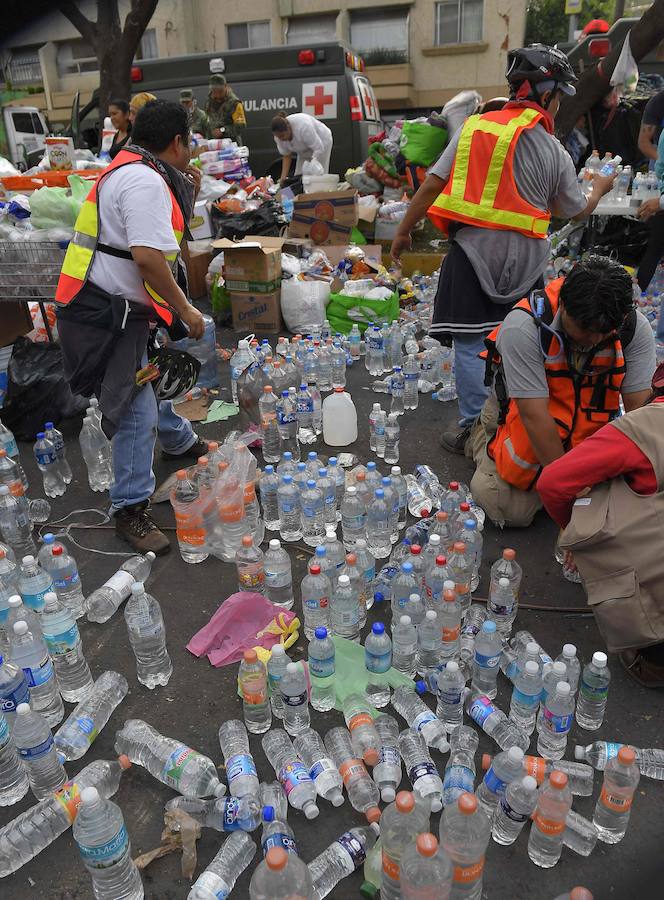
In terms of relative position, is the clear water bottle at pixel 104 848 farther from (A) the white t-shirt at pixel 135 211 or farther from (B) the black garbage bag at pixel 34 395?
(B) the black garbage bag at pixel 34 395

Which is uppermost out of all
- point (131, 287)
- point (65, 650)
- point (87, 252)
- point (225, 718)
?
point (87, 252)

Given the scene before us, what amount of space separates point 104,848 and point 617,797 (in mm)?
1602

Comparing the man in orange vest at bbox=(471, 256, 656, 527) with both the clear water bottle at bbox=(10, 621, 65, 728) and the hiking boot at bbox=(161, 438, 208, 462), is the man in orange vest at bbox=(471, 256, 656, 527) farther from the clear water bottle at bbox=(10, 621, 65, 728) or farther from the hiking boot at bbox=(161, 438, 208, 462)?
the clear water bottle at bbox=(10, 621, 65, 728)

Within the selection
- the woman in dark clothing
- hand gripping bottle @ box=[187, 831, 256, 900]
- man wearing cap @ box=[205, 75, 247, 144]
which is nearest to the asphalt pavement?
hand gripping bottle @ box=[187, 831, 256, 900]

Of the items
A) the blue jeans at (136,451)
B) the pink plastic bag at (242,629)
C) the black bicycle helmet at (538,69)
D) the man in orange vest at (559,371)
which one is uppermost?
the black bicycle helmet at (538,69)

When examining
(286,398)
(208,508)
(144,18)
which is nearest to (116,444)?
(208,508)

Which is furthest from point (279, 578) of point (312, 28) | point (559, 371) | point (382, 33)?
point (312, 28)

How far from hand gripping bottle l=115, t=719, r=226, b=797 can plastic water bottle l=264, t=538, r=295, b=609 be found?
0.87 m

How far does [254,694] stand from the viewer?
244 cm

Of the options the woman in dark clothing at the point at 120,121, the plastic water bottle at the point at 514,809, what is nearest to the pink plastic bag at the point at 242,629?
the plastic water bottle at the point at 514,809

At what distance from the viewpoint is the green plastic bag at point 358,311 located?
657 cm

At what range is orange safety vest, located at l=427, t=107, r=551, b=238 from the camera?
Answer: 3719 millimetres

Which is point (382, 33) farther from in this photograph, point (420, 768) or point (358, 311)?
point (420, 768)

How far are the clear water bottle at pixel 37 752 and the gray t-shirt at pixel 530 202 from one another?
10.8 feet
